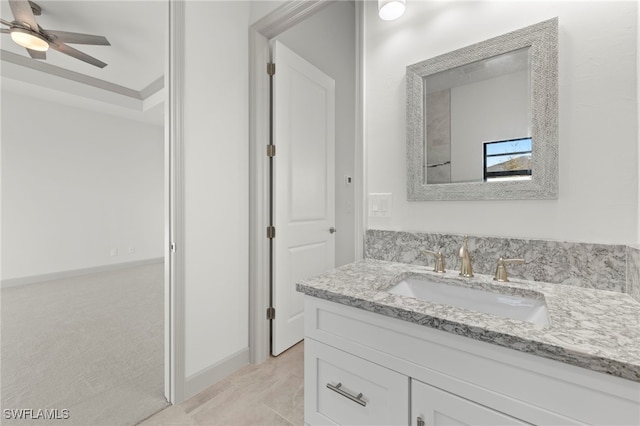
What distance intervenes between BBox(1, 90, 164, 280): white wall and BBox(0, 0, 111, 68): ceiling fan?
175 centimetres

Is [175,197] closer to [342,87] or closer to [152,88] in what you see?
[342,87]

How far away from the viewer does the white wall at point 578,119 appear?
90 centimetres

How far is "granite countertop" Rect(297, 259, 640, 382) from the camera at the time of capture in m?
0.56

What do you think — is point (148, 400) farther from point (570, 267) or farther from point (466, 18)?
point (466, 18)

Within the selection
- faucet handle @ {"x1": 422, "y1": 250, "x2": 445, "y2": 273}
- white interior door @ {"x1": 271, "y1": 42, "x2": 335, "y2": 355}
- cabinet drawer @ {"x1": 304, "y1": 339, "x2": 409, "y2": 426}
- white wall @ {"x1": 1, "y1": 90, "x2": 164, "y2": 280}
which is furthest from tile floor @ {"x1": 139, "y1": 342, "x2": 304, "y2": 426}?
white wall @ {"x1": 1, "y1": 90, "x2": 164, "y2": 280}

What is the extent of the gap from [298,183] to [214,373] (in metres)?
1.40

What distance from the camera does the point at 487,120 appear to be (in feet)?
3.82

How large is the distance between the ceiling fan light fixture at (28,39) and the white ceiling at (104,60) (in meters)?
0.35

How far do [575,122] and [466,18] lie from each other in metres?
0.62

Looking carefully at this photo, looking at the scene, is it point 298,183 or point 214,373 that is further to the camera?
point 298,183

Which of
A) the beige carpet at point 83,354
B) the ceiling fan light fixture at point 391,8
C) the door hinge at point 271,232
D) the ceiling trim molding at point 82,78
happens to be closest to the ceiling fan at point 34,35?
the ceiling trim molding at point 82,78

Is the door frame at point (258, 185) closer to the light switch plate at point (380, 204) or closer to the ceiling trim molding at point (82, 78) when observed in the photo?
the light switch plate at point (380, 204)

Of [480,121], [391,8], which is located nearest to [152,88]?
[391,8]

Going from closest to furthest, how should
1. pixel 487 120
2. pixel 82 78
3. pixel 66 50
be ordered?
1. pixel 487 120
2. pixel 66 50
3. pixel 82 78
